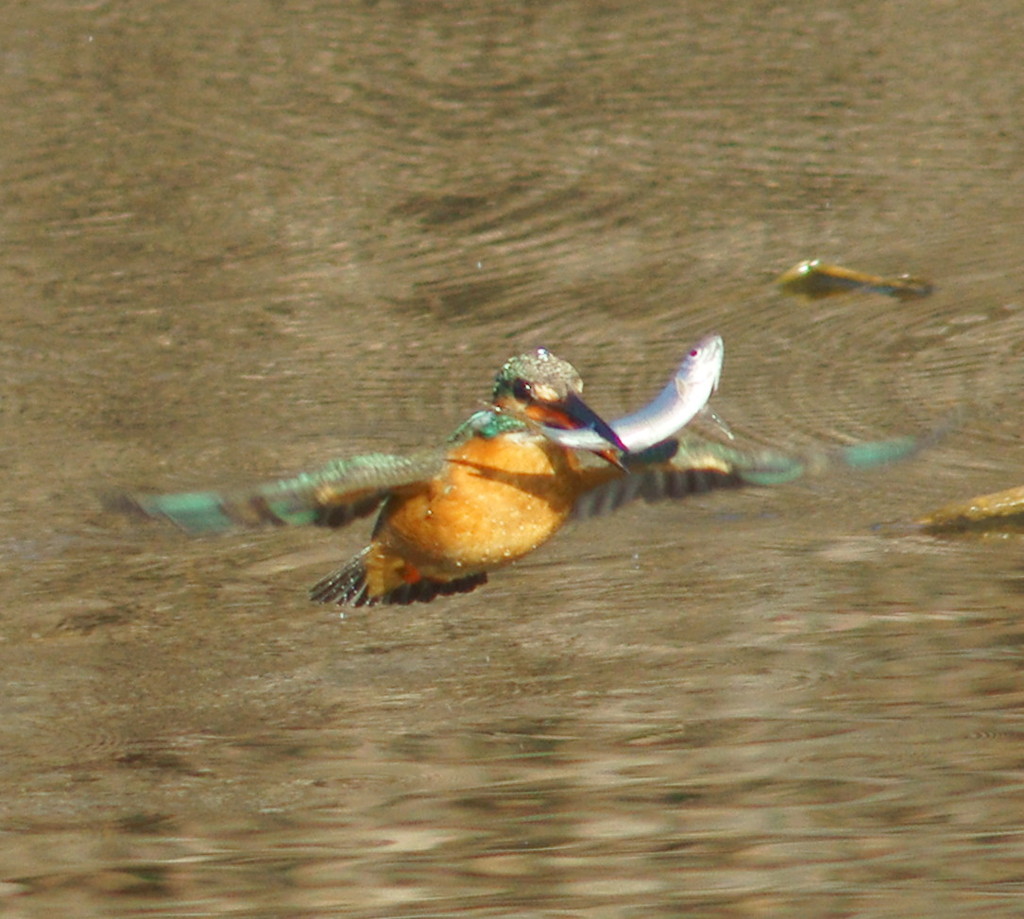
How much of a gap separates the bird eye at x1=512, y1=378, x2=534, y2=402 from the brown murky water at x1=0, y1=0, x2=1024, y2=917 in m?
0.54

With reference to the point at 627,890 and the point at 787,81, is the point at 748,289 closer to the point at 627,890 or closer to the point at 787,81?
the point at 787,81

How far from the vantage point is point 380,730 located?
3.54 m

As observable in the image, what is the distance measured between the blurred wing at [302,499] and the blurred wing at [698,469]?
306 mm

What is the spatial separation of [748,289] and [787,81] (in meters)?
1.88

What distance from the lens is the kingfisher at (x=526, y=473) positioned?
11.2 ft

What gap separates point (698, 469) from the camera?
3.62m

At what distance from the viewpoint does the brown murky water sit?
2990 mm

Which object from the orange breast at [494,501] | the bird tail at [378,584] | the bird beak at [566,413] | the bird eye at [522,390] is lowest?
the bird tail at [378,584]

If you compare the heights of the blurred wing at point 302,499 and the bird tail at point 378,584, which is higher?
the blurred wing at point 302,499

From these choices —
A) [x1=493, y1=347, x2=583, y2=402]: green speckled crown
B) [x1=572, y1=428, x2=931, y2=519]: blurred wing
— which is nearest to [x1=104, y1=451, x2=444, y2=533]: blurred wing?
[x1=493, y1=347, x2=583, y2=402]: green speckled crown

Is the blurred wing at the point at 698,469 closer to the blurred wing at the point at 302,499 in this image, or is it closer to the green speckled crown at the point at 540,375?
the green speckled crown at the point at 540,375

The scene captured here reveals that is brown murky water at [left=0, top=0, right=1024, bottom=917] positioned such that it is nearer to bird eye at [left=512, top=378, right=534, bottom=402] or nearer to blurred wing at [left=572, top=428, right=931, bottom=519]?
blurred wing at [left=572, top=428, right=931, bottom=519]

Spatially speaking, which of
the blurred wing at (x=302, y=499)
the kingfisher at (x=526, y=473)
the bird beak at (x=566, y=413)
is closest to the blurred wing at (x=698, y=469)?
the kingfisher at (x=526, y=473)

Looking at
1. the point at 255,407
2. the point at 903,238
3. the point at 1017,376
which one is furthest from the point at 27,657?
the point at 903,238
